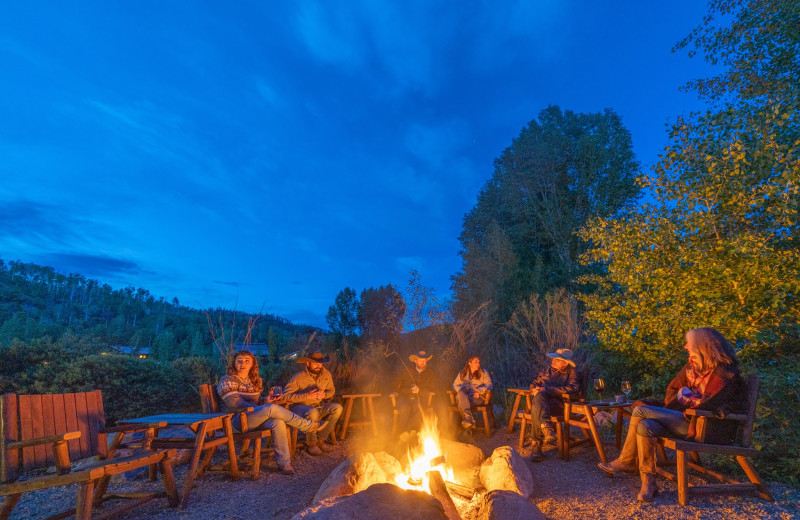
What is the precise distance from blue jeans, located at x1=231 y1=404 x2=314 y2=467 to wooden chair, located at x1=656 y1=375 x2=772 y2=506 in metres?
3.25

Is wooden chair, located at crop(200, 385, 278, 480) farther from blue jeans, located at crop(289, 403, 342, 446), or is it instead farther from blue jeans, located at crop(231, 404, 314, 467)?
blue jeans, located at crop(289, 403, 342, 446)

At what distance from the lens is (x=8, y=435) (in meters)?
2.39

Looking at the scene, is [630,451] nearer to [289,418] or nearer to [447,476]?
[447,476]

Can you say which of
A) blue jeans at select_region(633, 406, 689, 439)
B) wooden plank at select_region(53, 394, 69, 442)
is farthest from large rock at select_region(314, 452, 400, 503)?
blue jeans at select_region(633, 406, 689, 439)

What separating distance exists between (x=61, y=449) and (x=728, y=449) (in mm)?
4357

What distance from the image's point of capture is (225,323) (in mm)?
6184

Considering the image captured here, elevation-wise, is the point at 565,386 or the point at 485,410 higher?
the point at 565,386

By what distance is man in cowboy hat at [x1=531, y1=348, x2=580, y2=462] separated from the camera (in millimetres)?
4207

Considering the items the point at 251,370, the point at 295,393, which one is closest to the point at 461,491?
the point at 295,393

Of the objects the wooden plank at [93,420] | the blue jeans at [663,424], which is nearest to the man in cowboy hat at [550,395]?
the blue jeans at [663,424]

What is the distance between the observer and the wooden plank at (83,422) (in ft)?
9.01

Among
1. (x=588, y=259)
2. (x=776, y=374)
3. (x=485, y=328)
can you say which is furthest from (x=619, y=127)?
(x=776, y=374)

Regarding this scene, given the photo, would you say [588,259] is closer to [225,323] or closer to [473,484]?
[473,484]

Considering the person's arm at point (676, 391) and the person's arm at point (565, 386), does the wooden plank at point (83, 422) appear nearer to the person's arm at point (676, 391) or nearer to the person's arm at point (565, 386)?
the person's arm at point (565, 386)
